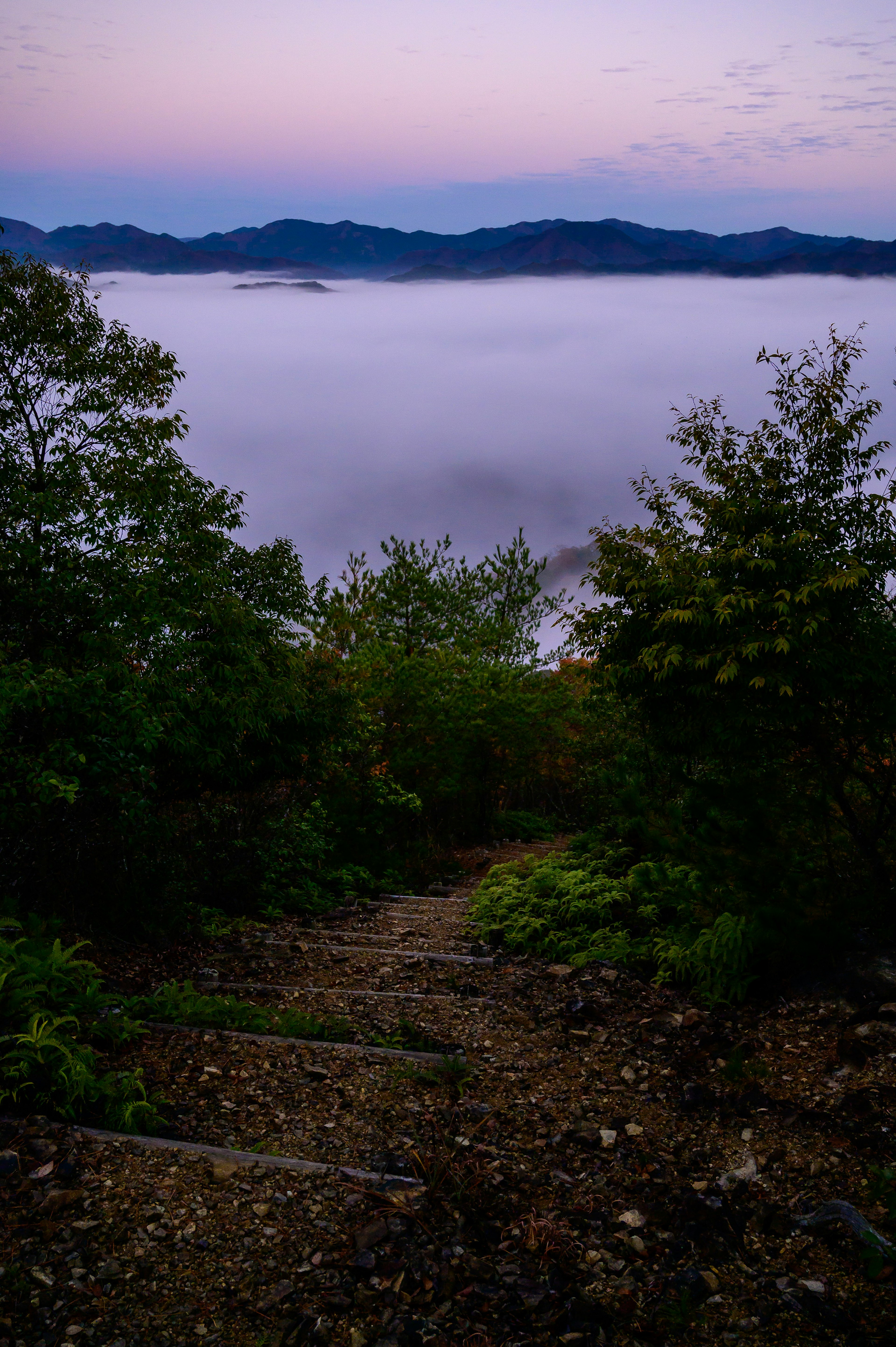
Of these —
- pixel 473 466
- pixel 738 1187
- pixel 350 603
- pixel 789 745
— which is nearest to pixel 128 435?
pixel 789 745

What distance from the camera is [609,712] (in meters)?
13.8

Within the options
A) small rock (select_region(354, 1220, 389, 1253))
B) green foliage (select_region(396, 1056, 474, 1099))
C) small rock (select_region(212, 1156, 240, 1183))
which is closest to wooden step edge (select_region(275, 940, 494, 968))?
green foliage (select_region(396, 1056, 474, 1099))

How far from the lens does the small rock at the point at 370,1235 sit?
3398 millimetres

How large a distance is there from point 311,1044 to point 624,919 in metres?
3.46

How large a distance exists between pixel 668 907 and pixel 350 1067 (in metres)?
3.54

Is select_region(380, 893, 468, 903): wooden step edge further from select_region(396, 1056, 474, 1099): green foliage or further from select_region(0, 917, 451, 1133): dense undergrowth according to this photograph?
select_region(396, 1056, 474, 1099): green foliage

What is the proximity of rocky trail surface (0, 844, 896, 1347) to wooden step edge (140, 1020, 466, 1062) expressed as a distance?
1.0 inches

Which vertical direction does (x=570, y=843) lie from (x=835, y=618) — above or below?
below

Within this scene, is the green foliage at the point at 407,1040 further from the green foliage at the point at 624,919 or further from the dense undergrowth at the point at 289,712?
the green foliage at the point at 624,919

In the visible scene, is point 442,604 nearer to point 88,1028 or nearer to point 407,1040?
point 407,1040

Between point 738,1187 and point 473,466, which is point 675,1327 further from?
point 473,466

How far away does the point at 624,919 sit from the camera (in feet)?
25.2

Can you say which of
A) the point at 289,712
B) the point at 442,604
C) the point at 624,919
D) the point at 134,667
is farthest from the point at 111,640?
the point at 442,604

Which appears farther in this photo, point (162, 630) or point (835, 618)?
point (162, 630)
